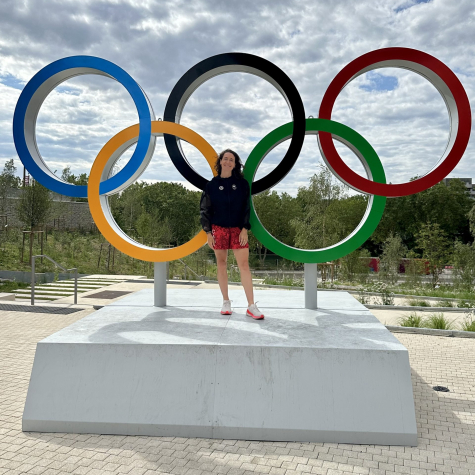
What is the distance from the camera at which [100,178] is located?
532 cm

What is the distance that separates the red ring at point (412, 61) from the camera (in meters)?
5.01

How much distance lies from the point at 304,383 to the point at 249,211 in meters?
2.07

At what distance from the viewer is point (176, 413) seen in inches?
140

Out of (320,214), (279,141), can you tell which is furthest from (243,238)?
(320,214)

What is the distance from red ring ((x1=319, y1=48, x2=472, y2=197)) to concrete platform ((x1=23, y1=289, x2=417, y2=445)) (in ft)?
6.53

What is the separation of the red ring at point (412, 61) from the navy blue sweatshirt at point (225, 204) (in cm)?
117

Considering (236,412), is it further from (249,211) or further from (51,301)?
(51,301)

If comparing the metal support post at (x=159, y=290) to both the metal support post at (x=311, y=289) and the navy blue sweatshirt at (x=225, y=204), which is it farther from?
the metal support post at (x=311, y=289)

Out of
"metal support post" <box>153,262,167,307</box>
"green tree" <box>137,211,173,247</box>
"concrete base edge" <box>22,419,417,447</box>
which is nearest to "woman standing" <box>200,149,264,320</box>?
"metal support post" <box>153,262,167,307</box>

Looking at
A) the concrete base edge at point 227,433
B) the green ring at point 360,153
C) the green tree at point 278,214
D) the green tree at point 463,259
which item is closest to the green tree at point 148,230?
the green tree at point 278,214

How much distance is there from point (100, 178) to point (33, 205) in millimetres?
16002

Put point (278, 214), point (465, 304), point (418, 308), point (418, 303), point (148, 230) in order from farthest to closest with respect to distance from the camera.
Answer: point (278, 214) < point (148, 230) < point (418, 303) < point (465, 304) < point (418, 308)

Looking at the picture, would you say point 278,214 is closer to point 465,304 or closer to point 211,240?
point 465,304

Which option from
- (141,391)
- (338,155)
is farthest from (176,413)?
(338,155)
